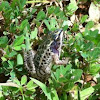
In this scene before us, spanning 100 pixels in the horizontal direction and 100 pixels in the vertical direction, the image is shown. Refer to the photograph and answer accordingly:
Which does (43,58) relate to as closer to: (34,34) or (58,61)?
(58,61)

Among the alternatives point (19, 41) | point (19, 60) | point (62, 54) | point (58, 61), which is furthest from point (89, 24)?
point (19, 60)

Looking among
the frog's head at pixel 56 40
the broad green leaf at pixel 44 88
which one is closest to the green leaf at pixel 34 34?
the frog's head at pixel 56 40

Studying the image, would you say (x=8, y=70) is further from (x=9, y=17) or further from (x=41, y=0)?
(x=41, y=0)

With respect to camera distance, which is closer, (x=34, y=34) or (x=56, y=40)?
(x=56, y=40)

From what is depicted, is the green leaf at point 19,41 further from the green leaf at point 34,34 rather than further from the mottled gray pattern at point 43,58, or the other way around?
the green leaf at point 34,34

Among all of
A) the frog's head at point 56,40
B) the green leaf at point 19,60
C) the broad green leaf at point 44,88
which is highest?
the frog's head at point 56,40

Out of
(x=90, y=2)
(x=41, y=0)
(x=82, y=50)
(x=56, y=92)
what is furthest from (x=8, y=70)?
(x=90, y=2)
